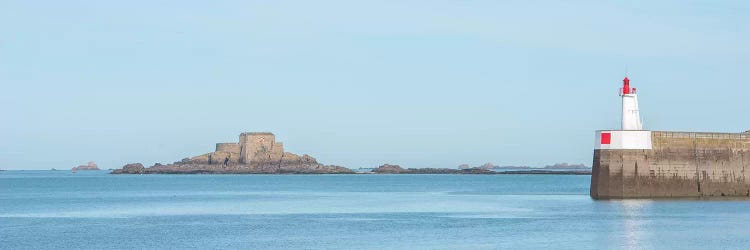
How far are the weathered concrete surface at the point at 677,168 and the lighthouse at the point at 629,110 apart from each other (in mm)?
1240

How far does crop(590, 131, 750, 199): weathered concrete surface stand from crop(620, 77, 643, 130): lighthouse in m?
1.24

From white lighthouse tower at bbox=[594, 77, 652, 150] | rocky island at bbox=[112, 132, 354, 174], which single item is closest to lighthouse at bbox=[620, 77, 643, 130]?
white lighthouse tower at bbox=[594, 77, 652, 150]

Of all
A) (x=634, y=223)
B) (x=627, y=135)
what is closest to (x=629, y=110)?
(x=627, y=135)

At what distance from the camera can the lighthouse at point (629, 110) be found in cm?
5184

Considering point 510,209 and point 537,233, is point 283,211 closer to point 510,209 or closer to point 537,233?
point 510,209

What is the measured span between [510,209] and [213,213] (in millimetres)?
13452

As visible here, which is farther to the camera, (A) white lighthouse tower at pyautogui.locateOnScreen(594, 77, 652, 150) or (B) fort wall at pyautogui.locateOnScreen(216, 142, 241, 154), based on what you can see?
(B) fort wall at pyautogui.locateOnScreen(216, 142, 241, 154)

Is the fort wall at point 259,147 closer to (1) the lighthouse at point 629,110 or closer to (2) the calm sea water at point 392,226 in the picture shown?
(2) the calm sea water at point 392,226

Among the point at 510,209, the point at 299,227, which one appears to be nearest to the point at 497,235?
the point at 299,227

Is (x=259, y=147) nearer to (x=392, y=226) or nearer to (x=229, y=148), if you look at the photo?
(x=229, y=148)

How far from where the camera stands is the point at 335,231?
38812 millimetres

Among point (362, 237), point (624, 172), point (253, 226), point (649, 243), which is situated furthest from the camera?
point (624, 172)

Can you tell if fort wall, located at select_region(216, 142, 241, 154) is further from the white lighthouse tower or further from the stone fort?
the white lighthouse tower

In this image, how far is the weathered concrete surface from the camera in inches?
1994
